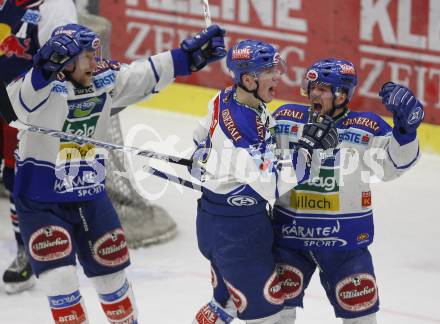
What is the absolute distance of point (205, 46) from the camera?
5691mm

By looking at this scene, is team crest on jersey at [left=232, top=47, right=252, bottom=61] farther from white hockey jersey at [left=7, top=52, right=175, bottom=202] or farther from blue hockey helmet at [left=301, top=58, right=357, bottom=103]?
white hockey jersey at [left=7, top=52, right=175, bottom=202]

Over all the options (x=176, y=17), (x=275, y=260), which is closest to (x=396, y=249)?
(x=275, y=260)

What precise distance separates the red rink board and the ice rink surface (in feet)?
2.08

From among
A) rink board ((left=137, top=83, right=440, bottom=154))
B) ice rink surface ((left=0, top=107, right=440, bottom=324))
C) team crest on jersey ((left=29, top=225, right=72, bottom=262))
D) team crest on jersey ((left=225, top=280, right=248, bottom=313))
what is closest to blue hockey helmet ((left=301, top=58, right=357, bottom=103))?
team crest on jersey ((left=225, top=280, right=248, bottom=313))

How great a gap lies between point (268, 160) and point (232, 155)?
5.6 inches

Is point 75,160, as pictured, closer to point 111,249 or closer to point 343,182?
point 111,249

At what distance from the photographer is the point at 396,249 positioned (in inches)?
294

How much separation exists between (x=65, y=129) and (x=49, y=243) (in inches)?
19.3

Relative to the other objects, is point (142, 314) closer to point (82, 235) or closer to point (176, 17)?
point (82, 235)

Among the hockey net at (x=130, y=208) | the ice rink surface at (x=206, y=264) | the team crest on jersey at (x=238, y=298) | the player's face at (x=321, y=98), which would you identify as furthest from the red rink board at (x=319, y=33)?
the team crest on jersey at (x=238, y=298)

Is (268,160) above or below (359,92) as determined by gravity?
above

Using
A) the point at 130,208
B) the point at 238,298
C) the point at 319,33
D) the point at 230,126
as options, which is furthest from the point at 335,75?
the point at 319,33

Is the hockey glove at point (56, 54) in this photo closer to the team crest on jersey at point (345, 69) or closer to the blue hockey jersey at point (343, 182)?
the blue hockey jersey at point (343, 182)

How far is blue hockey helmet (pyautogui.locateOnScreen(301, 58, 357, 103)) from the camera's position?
5102mm
